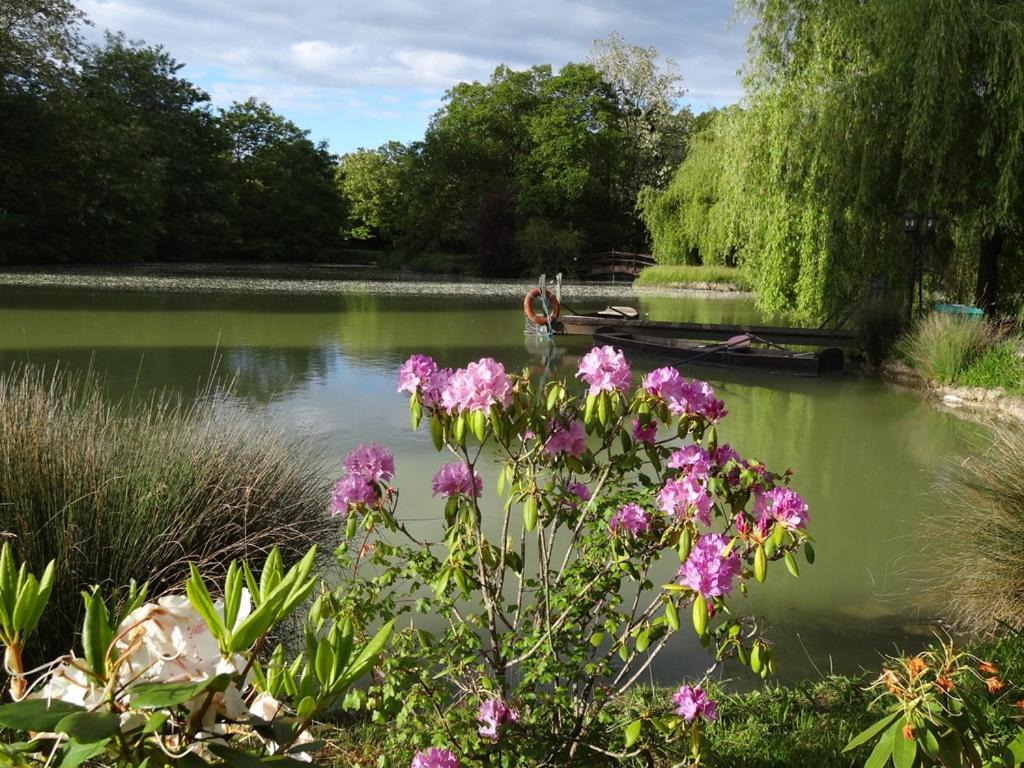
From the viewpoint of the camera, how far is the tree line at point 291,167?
29609 mm

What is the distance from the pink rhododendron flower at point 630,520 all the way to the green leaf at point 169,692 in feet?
5.21

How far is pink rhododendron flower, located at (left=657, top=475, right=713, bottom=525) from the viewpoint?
6.77ft

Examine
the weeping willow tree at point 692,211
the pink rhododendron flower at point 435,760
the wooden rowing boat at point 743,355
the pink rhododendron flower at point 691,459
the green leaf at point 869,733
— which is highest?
the weeping willow tree at point 692,211

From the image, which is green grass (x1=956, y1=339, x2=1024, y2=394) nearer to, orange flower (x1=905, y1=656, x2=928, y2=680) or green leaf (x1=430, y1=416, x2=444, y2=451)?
green leaf (x1=430, y1=416, x2=444, y2=451)

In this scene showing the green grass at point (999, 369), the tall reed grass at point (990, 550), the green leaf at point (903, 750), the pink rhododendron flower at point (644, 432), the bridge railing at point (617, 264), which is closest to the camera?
the green leaf at point (903, 750)

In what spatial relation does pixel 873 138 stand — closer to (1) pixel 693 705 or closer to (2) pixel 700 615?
(1) pixel 693 705

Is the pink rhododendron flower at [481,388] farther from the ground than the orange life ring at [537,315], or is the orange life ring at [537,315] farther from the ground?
the pink rhododendron flower at [481,388]

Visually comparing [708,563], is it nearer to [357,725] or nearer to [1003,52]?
[357,725]

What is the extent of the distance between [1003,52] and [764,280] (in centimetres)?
418

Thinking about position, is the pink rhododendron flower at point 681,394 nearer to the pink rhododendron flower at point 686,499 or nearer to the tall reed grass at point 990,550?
the pink rhododendron flower at point 686,499

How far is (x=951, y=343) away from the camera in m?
10.4

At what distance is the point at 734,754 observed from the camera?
2.64 meters

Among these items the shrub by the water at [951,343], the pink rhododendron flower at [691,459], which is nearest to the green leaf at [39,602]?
the pink rhododendron flower at [691,459]

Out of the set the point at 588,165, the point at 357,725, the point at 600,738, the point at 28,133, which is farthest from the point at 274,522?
the point at 588,165
